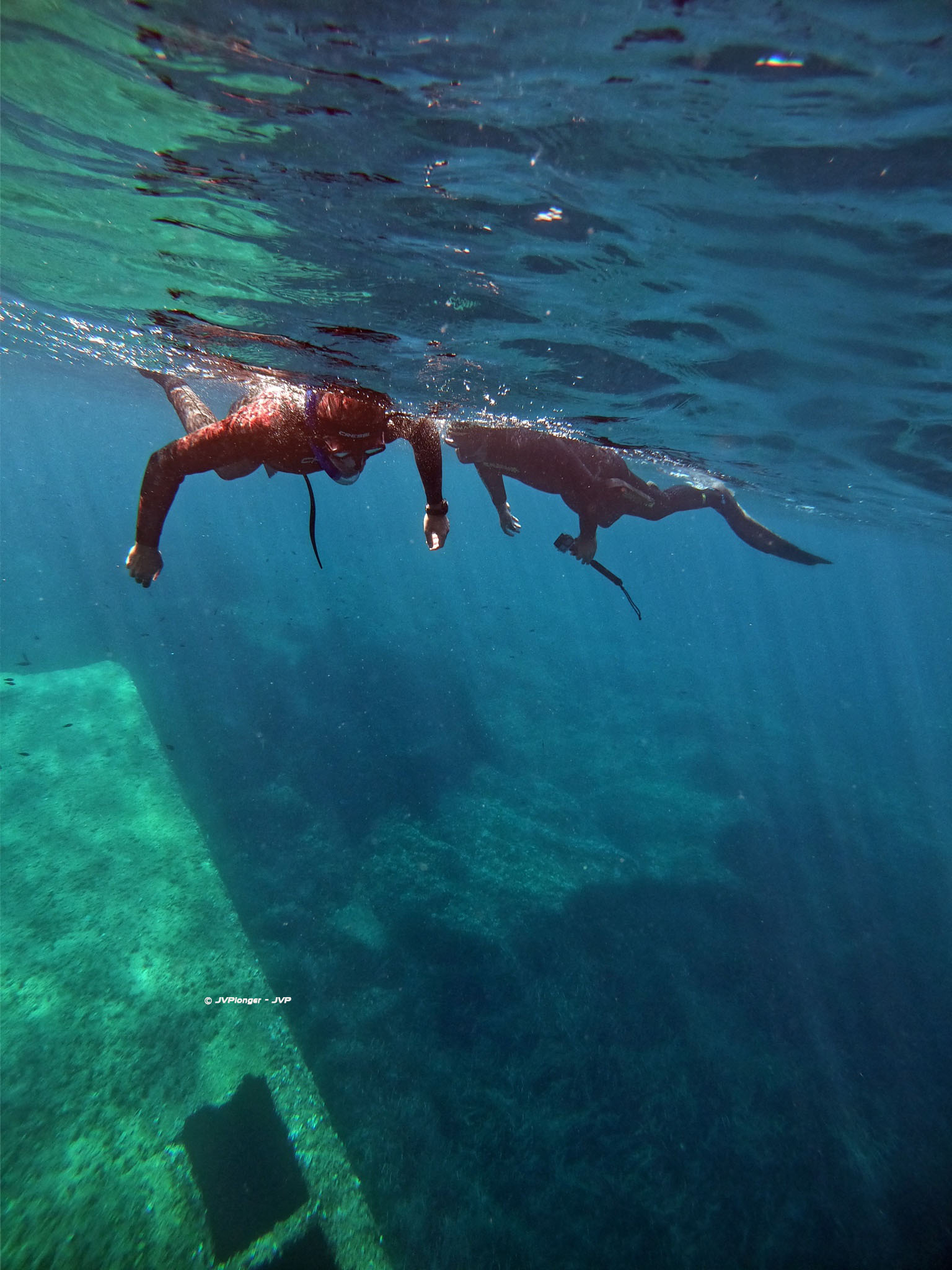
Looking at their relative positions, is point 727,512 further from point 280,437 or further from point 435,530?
point 280,437

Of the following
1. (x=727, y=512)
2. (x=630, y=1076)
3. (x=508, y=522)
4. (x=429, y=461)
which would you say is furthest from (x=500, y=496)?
(x=630, y=1076)

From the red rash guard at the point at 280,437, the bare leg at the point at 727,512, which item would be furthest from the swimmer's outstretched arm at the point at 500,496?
the red rash guard at the point at 280,437

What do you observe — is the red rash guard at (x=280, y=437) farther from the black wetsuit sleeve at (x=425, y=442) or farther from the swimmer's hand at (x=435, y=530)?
the swimmer's hand at (x=435, y=530)

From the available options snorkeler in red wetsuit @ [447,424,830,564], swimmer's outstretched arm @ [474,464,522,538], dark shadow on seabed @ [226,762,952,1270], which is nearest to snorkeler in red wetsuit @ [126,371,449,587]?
snorkeler in red wetsuit @ [447,424,830,564]

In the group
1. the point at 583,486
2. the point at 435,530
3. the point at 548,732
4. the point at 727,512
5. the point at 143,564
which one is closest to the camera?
the point at 143,564

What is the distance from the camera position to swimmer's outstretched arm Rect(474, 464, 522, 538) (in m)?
8.98

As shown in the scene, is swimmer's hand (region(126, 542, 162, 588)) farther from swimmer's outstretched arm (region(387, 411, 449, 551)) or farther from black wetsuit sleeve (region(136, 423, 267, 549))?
swimmer's outstretched arm (region(387, 411, 449, 551))

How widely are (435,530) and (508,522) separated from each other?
15.8 feet

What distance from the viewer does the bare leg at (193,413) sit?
5660mm

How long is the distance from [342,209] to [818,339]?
689 centimetres

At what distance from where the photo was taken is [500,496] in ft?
30.9

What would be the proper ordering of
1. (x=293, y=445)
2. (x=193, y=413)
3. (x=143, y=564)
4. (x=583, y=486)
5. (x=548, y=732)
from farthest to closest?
(x=548, y=732) → (x=583, y=486) → (x=193, y=413) → (x=143, y=564) → (x=293, y=445)

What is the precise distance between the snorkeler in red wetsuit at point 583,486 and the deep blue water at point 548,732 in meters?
1.77

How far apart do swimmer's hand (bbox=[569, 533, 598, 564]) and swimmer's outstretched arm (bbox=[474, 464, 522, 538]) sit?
3.73 ft
